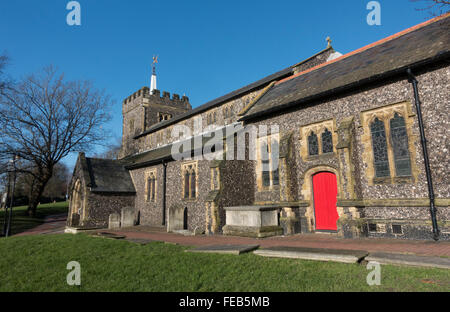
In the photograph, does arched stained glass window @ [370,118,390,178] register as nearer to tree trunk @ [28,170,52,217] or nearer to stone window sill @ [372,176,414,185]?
stone window sill @ [372,176,414,185]

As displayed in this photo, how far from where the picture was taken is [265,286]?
4.49 meters

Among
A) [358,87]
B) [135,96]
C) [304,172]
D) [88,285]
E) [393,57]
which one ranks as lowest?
[88,285]

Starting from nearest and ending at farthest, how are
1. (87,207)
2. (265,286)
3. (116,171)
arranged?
(265,286) < (87,207) < (116,171)

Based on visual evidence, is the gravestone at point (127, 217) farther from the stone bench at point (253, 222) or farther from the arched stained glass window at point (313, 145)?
the arched stained glass window at point (313, 145)

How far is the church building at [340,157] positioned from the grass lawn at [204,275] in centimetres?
500

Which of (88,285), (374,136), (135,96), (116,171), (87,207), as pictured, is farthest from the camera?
(135,96)

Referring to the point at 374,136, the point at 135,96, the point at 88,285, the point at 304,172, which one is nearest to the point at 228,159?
the point at 304,172

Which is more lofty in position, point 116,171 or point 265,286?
point 116,171

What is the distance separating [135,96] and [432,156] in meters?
34.3

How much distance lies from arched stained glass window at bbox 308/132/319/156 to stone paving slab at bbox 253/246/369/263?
646 cm

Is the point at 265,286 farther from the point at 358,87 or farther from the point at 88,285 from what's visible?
the point at 358,87

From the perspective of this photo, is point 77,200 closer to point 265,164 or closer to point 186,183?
point 186,183
